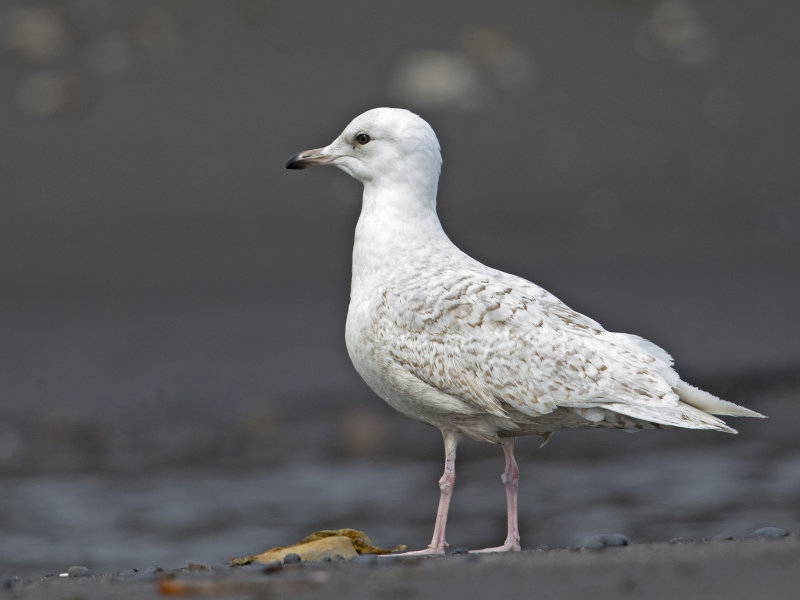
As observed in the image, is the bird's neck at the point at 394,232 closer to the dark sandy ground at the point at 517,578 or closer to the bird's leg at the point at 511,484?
the bird's leg at the point at 511,484

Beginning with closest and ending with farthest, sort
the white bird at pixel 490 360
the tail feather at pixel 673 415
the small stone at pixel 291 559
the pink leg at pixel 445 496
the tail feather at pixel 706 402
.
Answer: the small stone at pixel 291 559, the tail feather at pixel 673 415, the tail feather at pixel 706 402, the white bird at pixel 490 360, the pink leg at pixel 445 496

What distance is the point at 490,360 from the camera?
760 centimetres

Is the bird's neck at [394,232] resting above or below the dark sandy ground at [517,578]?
above

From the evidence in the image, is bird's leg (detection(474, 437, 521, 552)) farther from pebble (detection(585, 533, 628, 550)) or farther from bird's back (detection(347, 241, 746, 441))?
pebble (detection(585, 533, 628, 550))

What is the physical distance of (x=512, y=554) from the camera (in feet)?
22.4

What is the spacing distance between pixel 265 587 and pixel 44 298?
36.0 feet

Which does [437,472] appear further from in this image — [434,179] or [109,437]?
[434,179]

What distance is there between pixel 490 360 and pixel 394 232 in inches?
42.4

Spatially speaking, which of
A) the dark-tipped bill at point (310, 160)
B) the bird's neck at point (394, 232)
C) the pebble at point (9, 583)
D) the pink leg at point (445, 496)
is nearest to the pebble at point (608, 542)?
the pink leg at point (445, 496)

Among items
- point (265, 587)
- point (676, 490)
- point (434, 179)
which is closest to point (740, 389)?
point (676, 490)

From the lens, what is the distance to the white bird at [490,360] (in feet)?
24.4

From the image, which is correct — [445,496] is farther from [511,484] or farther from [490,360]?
[490,360]

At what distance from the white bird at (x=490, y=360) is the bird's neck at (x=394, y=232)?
0.01m

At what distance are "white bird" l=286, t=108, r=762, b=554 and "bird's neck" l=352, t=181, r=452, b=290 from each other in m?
0.01
